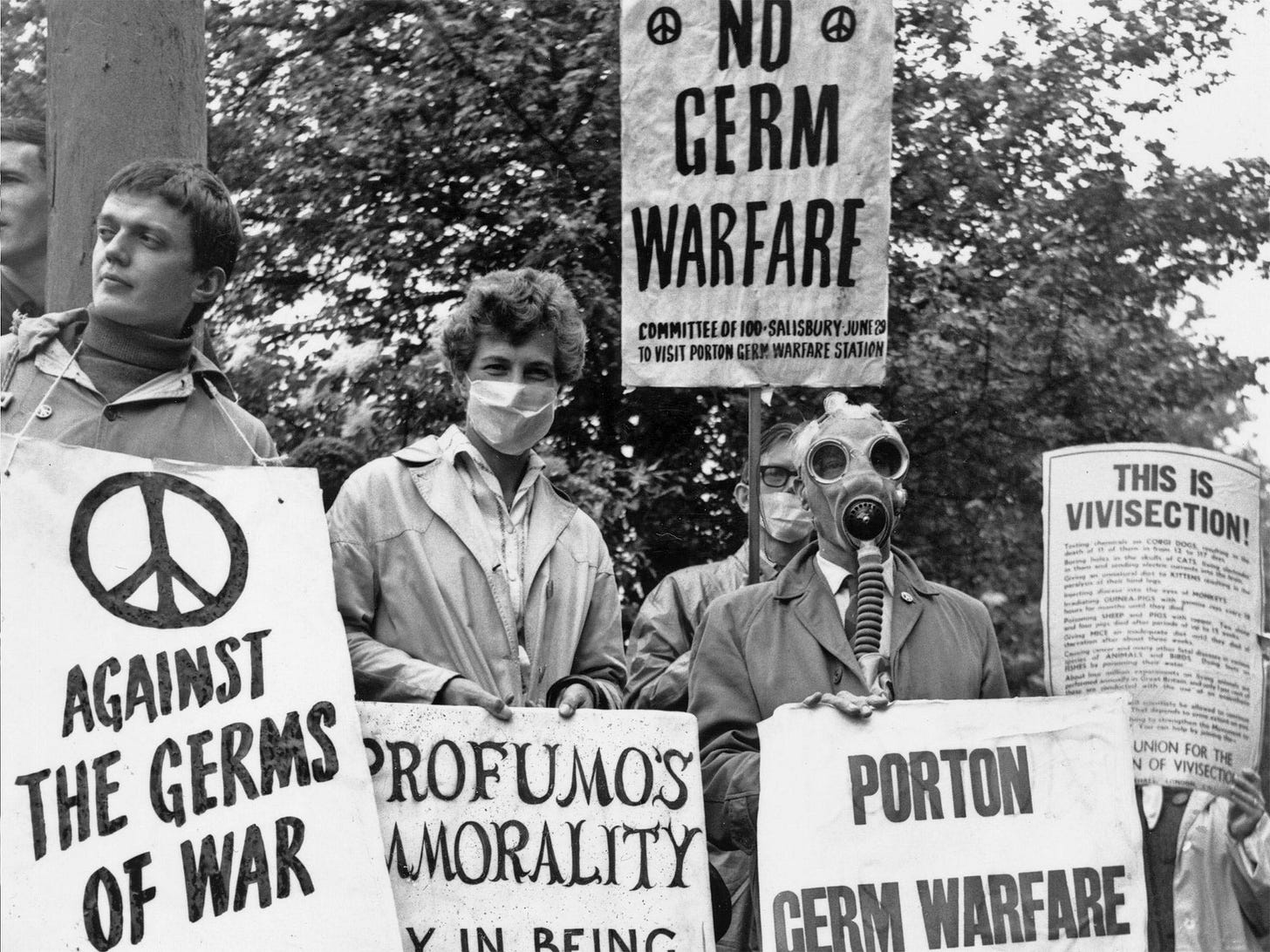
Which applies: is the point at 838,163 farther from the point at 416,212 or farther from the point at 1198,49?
the point at 1198,49

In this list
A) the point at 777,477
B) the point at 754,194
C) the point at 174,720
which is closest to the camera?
the point at 174,720

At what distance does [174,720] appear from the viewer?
3.32 meters

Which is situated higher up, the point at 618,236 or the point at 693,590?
the point at 618,236

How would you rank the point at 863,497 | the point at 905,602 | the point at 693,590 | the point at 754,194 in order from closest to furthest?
1. the point at 863,497
2. the point at 905,602
3. the point at 754,194
4. the point at 693,590

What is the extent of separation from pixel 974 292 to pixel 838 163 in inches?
208

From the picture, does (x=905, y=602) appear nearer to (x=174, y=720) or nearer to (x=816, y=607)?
(x=816, y=607)

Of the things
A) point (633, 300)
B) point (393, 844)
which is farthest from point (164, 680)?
point (633, 300)

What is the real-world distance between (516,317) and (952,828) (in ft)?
5.21

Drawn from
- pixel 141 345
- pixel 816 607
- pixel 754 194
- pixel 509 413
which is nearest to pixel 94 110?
pixel 141 345

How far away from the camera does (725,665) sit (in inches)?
157

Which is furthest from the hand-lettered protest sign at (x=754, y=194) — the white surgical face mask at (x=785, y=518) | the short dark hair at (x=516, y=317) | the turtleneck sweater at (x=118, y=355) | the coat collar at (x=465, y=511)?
the turtleneck sweater at (x=118, y=355)

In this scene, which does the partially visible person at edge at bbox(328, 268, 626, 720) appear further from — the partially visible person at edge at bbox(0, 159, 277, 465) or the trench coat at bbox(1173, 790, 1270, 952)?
the trench coat at bbox(1173, 790, 1270, 952)

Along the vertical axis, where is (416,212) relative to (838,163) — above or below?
above

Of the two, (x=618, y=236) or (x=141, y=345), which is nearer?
(x=141, y=345)
